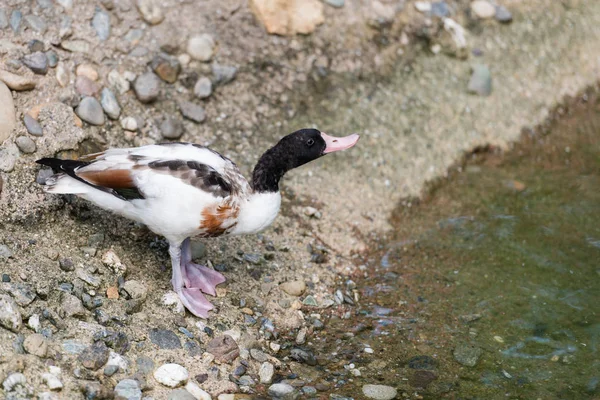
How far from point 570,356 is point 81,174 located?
3.56 meters

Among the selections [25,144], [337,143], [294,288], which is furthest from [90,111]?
[294,288]

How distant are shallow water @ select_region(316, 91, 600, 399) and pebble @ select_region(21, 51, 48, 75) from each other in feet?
9.84

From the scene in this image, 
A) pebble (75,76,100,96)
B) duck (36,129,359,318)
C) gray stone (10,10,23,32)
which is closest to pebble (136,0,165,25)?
pebble (75,76,100,96)

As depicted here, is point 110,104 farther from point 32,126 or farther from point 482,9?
point 482,9

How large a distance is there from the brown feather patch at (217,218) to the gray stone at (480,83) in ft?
12.5

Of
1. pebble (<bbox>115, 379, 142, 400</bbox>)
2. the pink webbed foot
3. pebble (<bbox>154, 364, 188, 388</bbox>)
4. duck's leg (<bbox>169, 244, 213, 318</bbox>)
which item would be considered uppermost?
pebble (<bbox>115, 379, 142, 400</bbox>)

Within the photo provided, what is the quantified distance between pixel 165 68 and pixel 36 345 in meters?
3.16

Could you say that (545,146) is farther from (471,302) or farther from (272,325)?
(272,325)

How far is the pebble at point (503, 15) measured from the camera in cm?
875

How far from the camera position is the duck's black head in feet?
18.4

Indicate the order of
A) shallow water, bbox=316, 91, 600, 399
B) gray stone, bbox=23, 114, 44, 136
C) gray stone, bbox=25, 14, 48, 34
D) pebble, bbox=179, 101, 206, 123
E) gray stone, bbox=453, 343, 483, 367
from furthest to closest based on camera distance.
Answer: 1. pebble, bbox=179, 101, 206, 123
2. gray stone, bbox=25, 14, 48, 34
3. gray stone, bbox=23, 114, 44, 136
4. gray stone, bbox=453, 343, 483, 367
5. shallow water, bbox=316, 91, 600, 399

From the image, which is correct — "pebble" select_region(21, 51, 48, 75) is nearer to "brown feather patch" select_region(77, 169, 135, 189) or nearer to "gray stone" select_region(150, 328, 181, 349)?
"brown feather patch" select_region(77, 169, 135, 189)

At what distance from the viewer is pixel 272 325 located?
5617mm

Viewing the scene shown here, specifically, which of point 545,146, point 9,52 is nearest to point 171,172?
point 9,52
